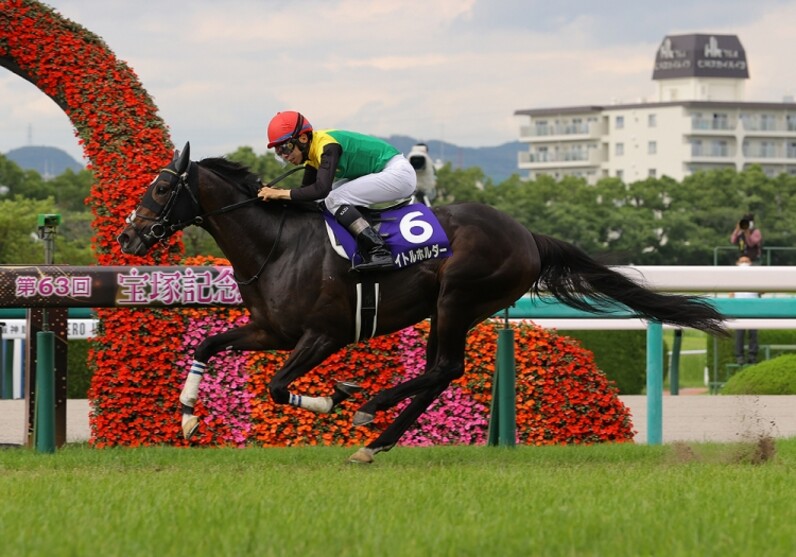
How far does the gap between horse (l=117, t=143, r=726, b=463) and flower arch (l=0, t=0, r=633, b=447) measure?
Answer: 1108 mm

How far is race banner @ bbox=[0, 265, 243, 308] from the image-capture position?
301 inches

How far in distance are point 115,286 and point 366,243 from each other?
173 centimetres

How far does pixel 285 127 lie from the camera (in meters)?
6.87

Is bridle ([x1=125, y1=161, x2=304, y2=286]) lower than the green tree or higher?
lower

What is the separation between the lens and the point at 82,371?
41.7 feet

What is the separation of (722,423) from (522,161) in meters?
112

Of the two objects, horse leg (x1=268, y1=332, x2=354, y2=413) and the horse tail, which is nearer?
horse leg (x1=268, y1=332, x2=354, y2=413)

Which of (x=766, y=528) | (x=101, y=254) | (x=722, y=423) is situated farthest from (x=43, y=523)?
(x=722, y=423)

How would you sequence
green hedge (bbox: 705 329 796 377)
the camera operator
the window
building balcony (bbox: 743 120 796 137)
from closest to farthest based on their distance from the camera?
1. the camera operator
2. green hedge (bbox: 705 329 796 377)
3. building balcony (bbox: 743 120 796 137)
4. the window

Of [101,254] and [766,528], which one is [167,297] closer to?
[101,254]

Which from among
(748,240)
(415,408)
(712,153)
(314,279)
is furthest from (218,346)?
(712,153)

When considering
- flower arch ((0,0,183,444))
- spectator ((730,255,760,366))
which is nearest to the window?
spectator ((730,255,760,366))

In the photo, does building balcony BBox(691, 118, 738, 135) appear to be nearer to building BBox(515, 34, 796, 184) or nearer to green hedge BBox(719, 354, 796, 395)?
building BBox(515, 34, 796, 184)

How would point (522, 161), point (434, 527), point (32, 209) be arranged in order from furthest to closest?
point (522, 161) < point (32, 209) < point (434, 527)
